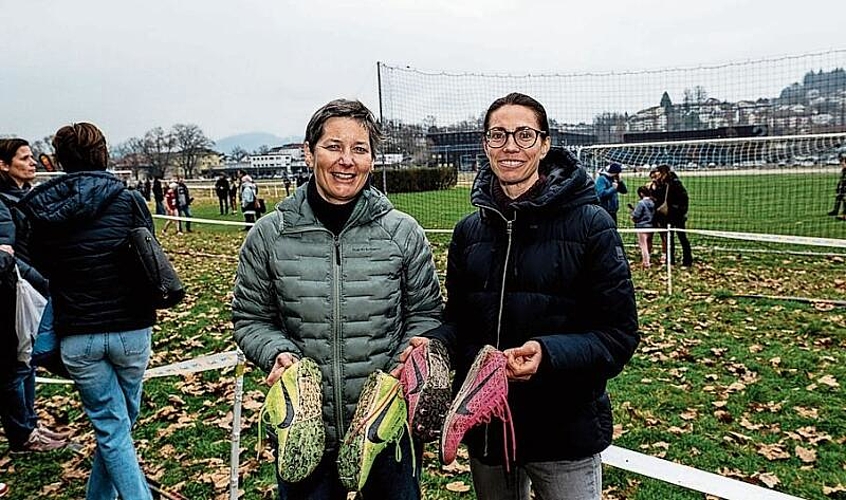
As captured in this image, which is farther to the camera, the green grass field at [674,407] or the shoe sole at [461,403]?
the green grass field at [674,407]

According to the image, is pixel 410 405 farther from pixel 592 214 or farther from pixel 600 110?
pixel 600 110

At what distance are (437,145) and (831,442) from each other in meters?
16.2

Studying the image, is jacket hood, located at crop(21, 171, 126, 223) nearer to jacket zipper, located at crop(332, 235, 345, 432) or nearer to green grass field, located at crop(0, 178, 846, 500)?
jacket zipper, located at crop(332, 235, 345, 432)

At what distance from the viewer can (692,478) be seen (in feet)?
9.55

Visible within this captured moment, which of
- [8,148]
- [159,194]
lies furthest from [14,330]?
[159,194]

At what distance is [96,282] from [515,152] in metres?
2.17

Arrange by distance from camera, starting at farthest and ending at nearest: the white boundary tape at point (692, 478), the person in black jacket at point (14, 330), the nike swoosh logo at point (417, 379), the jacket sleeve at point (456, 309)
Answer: the person in black jacket at point (14, 330), the white boundary tape at point (692, 478), the jacket sleeve at point (456, 309), the nike swoosh logo at point (417, 379)

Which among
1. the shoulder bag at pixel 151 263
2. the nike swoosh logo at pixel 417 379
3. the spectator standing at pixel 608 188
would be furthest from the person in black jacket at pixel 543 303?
the spectator standing at pixel 608 188

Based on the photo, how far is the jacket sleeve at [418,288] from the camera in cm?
231

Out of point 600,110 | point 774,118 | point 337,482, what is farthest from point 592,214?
point 774,118

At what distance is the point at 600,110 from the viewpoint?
60.6ft

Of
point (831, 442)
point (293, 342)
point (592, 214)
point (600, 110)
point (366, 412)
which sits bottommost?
point (831, 442)

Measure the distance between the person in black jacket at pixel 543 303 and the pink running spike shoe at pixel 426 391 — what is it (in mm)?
100

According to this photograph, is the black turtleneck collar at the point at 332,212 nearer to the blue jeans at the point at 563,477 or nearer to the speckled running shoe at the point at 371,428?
the speckled running shoe at the point at 371,428
